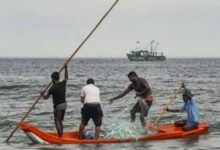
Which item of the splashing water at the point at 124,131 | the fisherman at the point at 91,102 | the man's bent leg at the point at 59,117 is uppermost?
the fisherman at the point at 91,102

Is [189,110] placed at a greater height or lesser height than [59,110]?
lesser

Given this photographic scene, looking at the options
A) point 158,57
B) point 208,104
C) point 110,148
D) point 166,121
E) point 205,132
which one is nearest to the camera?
point 110,148

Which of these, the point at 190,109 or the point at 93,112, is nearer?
the point at 93,112

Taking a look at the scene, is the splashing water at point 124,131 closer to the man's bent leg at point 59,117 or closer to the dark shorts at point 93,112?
the dark shorts at point 93,112

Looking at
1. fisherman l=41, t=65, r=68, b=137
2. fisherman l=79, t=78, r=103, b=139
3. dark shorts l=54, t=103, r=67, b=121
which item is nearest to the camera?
fisherman l=41, t=65, r=68, b=137

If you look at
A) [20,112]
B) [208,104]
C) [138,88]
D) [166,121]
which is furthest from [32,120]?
[208,104]

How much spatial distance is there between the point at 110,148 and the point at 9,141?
3.90 m

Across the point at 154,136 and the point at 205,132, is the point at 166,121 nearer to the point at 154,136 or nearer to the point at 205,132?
the point at 205,132

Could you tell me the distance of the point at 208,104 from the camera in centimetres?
3494

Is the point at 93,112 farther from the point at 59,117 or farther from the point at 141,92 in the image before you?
the point at 141,92

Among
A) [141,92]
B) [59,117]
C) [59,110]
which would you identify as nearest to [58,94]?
[59,110]

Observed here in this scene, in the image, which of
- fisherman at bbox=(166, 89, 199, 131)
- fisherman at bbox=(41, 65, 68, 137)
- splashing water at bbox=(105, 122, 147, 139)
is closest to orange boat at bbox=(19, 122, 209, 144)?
fisherman at bbox=(166, 89, 199, 131)

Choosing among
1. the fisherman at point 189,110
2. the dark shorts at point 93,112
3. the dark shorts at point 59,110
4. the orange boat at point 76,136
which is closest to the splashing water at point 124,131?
the orange boat at point 76,136

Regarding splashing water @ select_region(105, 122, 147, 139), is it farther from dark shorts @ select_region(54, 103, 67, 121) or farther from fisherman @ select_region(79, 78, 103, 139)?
dark shorts @ select_region(54, 103, 67, 121)
